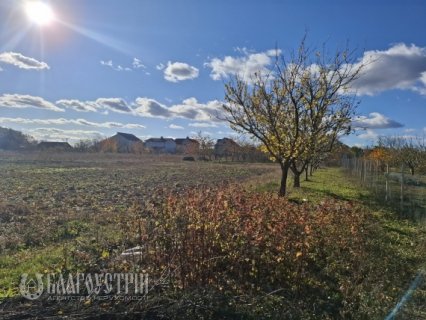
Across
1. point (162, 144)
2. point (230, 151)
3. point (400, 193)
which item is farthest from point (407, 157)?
point (162, 144)

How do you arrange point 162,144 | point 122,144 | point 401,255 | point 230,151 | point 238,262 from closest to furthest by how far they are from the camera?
point 238,262 < point 401,255 < point 230,151 < point 122,144 < point 162,144

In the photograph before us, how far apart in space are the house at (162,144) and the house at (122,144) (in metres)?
5.52

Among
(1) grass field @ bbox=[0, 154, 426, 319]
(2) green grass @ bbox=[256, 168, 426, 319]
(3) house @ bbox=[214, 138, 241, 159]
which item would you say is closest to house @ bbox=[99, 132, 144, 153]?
(3) house @ bbox=[214, 138, 241, 159]

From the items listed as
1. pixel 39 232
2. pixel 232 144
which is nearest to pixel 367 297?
pixel 39 232

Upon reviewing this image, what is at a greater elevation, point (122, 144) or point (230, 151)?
point (122, 144)

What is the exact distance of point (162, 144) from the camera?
12756 cm

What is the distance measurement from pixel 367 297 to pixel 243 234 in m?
1.77

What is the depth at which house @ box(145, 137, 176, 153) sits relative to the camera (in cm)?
12618

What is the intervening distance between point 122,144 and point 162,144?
13.2 metres

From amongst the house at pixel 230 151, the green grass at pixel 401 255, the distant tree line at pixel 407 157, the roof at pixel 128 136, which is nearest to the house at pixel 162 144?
A: the roof at pixel 128 136

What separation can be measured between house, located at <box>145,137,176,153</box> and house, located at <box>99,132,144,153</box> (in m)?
5.52

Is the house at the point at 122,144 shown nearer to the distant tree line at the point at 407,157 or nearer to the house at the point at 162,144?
the house at the point at 162,144

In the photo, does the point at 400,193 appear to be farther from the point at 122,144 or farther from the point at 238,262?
the point at 122,144

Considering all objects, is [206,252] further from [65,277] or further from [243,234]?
[65,277]
